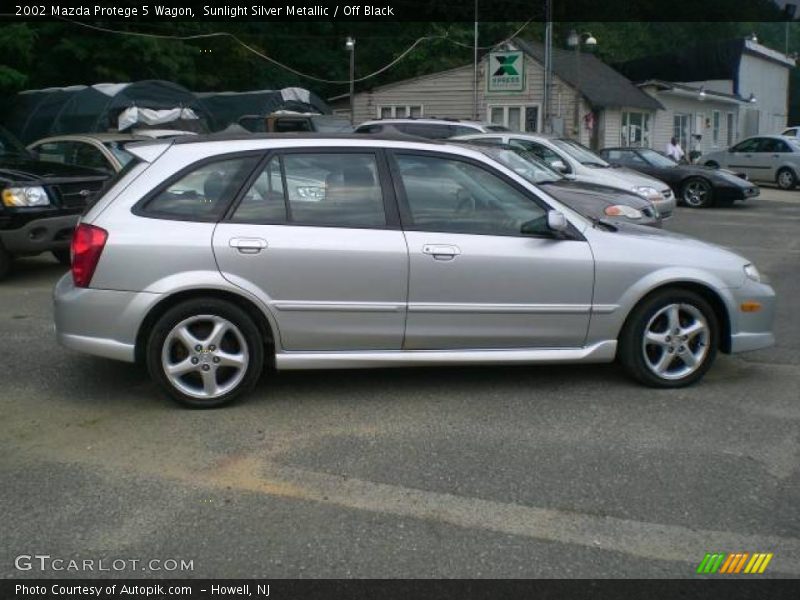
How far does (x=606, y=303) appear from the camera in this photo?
5316 mm

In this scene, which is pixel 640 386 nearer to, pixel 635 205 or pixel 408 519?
pixel 408 519

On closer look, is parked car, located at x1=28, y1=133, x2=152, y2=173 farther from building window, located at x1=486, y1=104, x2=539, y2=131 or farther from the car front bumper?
building window, located at x1=486, y1=104, x2=539, y2=131

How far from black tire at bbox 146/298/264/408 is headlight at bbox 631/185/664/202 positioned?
9307mm

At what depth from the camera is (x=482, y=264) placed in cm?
515

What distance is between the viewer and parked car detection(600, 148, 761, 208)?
18.5 metres

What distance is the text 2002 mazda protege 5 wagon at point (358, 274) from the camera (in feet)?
16.3

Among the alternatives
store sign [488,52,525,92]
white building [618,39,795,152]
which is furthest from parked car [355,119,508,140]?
white building [618,39,795,152]

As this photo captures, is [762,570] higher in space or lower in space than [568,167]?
lower

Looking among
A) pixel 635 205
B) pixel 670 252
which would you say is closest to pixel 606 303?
pixel 670 252

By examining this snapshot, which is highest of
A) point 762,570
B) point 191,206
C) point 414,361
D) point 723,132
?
point 723,132

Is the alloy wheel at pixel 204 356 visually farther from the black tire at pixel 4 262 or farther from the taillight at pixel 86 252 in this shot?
the black tire at pixel 4 262

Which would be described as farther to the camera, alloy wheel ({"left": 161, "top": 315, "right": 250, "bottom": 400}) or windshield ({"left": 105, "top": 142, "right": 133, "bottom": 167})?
windshield ({"left": 105, "top": 142, "right": 133, "bottom": 167})

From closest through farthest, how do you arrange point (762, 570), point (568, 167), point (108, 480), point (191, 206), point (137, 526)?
point (762, 570) → point (137, 526) → point (108, 480) → point (191, 206) → point (568, 167)

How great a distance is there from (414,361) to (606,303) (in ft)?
4.01
